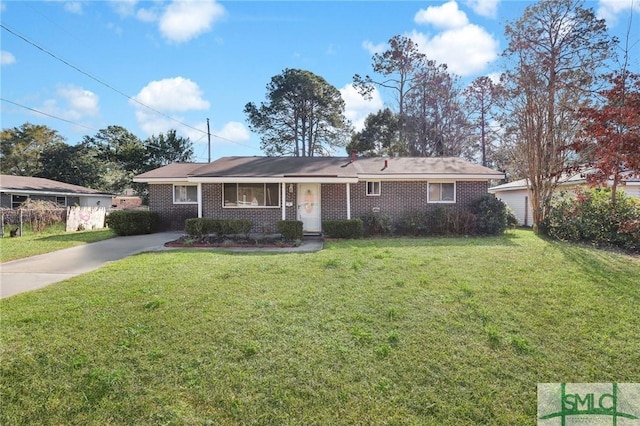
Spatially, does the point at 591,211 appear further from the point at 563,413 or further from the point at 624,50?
the point at 563,413

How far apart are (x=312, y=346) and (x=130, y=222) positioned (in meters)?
12.6

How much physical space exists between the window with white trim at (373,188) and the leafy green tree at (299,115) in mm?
18999

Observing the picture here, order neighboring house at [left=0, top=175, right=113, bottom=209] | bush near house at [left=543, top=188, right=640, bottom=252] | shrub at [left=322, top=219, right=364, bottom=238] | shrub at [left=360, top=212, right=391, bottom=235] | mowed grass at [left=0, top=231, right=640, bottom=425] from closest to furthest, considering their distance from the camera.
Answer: mowed grass at [left=0, top=231, right=640, bottom=425], bush near house at [left=543, top=188, right=640, bottom=252], shrub at [left=322, top=219, right=364, bottom=238], shrub at [left=360, top=212, right=391, bottom=235], neighboring house at [left=0, top=175, right=113, bottom=209]

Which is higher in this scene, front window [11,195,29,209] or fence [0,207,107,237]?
front window [11,195,29,209]

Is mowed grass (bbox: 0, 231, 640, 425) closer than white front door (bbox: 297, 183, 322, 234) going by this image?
Yes

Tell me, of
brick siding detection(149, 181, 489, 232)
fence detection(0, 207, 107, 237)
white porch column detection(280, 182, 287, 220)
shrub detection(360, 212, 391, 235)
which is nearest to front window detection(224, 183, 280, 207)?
brick siding detection(149, 181, 489, 232)

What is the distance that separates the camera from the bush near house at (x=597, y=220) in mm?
10198

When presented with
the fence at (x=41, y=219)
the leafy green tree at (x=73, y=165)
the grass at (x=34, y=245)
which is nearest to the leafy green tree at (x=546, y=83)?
the grass at (x=34, y=245)

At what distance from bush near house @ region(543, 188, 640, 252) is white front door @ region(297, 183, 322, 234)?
348 inches

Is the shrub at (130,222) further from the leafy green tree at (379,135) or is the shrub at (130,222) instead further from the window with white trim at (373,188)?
the leafy green tree at (379,135)

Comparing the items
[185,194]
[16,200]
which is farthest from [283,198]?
[16,200]

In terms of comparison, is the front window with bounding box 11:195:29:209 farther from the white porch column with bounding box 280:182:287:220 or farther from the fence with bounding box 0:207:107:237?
the white porch column with bounding box 280:182:287:220

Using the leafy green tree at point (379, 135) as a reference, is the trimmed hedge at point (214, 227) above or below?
below

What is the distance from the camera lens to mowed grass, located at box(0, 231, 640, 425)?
3.13 m
